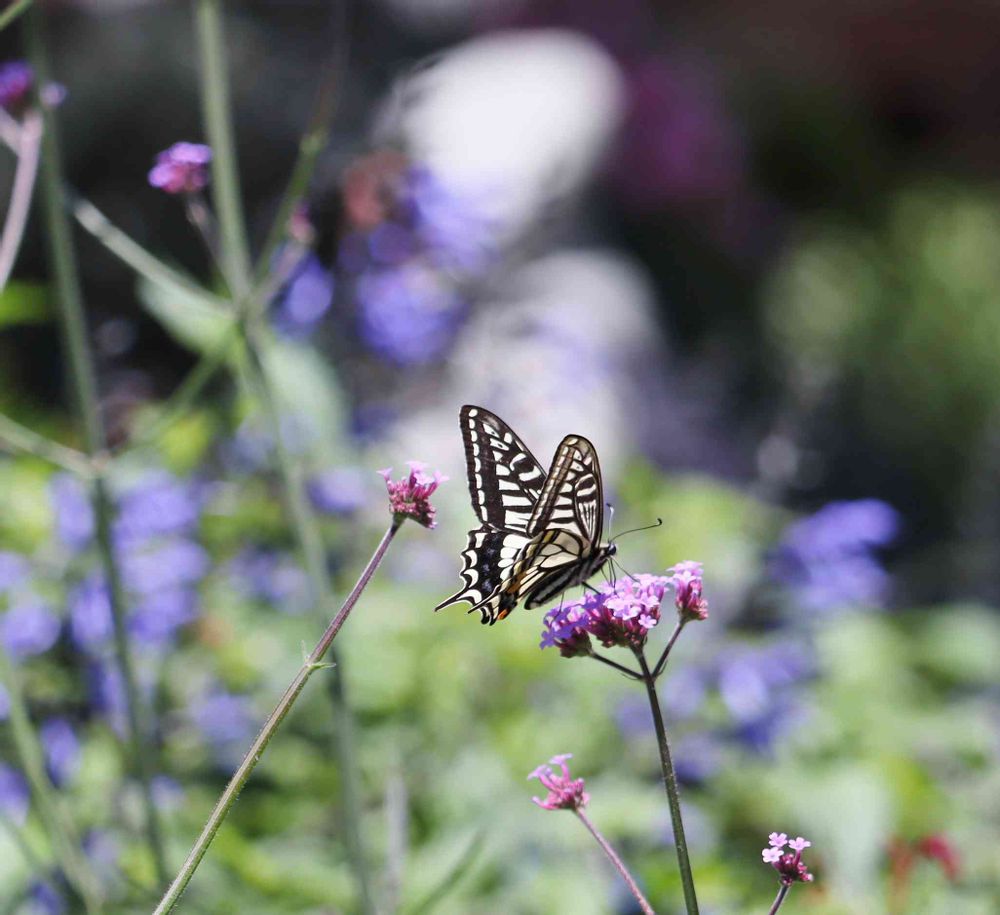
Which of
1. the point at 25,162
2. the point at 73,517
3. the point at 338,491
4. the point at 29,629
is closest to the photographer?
the point at 25,162

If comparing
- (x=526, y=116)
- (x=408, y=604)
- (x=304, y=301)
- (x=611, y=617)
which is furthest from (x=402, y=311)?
(x=526, y=116)

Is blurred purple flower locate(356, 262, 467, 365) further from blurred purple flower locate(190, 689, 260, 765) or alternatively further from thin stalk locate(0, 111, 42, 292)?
thin stalk locate(0, 111, 42, 292)

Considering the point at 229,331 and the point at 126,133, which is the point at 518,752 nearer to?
the point at 229,331

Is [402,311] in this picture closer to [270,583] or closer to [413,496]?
[270,583]

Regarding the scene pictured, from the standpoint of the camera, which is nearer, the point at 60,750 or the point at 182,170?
the point at 182,170

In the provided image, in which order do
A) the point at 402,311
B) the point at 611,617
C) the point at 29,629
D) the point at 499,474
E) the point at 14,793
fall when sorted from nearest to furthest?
1. the point at 611,617
2. the point at 499,474
3. the point at 14,793
4. the point at 29,629
5. the point at 402,311

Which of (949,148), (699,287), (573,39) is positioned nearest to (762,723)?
(699,287)
